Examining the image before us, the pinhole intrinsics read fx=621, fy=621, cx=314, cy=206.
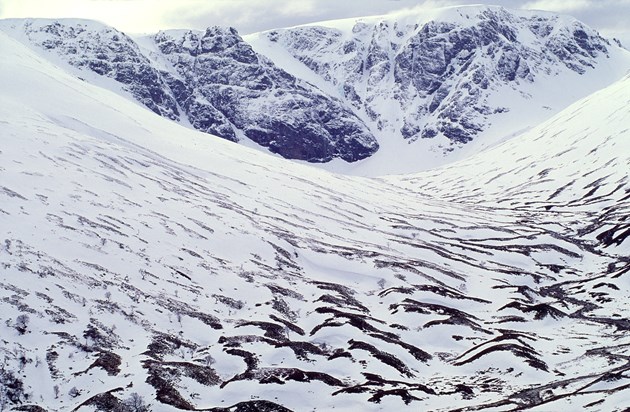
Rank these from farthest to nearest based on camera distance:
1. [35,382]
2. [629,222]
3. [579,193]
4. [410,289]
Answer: [579,193] → [629,222] → [410,289] → [35,382]

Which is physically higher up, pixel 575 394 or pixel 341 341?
pixel 575 394

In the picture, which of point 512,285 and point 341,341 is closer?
point 341,341

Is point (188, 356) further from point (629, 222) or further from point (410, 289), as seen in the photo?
point (629, 222)

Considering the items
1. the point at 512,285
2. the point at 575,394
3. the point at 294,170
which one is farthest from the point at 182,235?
the point at 294,170

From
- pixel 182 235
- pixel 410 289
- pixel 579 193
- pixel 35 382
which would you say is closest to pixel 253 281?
pixel 182 235

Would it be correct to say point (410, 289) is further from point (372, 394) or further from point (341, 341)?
point (372, 394)

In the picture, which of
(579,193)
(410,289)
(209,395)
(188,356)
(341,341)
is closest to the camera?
(209,395)
